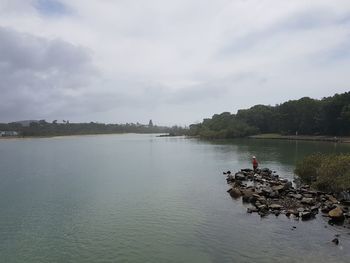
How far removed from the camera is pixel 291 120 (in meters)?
124

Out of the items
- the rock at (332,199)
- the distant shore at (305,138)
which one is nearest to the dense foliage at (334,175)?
the rock at (332,199)

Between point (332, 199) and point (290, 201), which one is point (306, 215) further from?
point (332, 199)

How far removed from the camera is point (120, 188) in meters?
34.4

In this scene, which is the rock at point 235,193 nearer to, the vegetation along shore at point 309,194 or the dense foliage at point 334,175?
the vegetation along shore at point 309,194

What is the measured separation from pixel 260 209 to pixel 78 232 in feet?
39.3

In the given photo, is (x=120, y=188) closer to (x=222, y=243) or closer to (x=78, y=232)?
(x=78, y=232)

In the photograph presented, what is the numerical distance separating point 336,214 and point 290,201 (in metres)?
4.99

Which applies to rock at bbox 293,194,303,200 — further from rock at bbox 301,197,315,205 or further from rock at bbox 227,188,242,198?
rock at bbox 227,188,242,198

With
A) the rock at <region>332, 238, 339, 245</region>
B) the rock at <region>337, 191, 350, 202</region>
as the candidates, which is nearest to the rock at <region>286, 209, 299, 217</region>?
the rock at <region>337, 191, 350, 202</region>

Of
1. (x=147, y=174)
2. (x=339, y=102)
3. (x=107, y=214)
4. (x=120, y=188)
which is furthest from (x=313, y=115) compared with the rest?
(x=107, y=214)

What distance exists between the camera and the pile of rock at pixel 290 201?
890 inches

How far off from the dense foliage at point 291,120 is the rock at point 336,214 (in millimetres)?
78381

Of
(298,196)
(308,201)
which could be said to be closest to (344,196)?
(298,196)

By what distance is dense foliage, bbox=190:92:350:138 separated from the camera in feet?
333
